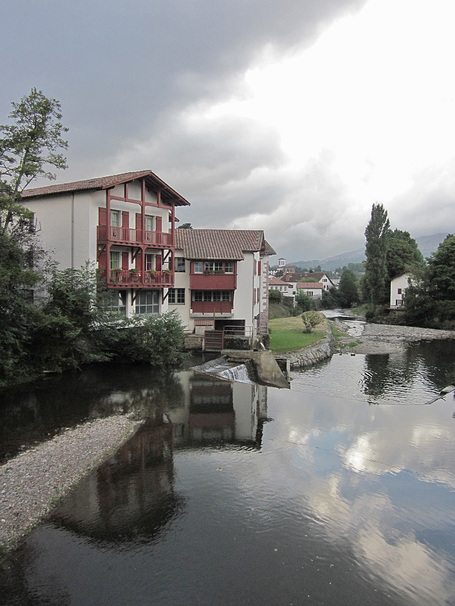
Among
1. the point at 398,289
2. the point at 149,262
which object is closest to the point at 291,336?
the point at 149,262

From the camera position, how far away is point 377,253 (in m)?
82.4

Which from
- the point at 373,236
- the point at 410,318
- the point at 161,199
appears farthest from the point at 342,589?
the point at 373,236

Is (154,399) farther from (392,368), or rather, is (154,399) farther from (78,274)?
(392,368)

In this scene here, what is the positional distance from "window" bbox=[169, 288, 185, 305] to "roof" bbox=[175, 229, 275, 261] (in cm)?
319

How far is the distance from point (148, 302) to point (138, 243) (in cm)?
511

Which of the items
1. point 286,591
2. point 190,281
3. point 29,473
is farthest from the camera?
point 190,281

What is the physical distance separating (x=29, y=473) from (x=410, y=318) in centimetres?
7047

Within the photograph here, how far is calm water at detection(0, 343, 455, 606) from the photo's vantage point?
9188mm

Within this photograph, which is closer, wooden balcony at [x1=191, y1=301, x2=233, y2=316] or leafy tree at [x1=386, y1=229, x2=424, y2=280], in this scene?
wooden balcony at [x1=191, y1=301, x2=233, y2=316]

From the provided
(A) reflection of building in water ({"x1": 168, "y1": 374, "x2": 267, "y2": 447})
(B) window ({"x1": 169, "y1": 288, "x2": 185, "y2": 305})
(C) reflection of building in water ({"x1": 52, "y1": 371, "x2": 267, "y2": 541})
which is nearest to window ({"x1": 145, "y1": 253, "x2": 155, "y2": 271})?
(B) window ({"x1": 169, "y1": 288, "x2": 185, "y2": 305})

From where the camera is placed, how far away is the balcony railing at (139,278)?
27825mm

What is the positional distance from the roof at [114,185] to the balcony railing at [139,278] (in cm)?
555

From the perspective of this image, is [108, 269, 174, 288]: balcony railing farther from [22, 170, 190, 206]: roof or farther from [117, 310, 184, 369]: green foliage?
[22, 170, 190, 206]: roof

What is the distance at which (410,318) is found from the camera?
72688 millimetres
